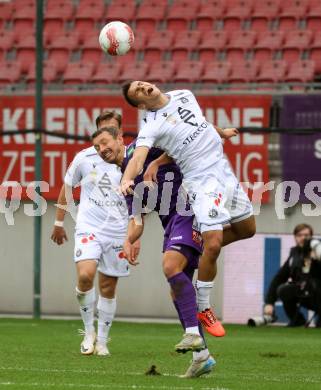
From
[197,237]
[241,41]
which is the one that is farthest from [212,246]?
[241,41]

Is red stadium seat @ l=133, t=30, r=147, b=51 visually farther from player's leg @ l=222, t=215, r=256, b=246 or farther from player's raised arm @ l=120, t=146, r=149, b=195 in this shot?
player's raised arm @ l=120, t=146, r=149, b=195

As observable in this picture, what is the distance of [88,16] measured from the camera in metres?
23.0

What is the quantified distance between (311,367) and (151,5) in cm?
Answer: 1406

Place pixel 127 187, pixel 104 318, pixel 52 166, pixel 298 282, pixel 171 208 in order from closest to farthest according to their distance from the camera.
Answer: pixel 127 187
pixel 171 208
pixel 104 318
pixel 298 282
pixel 52 166

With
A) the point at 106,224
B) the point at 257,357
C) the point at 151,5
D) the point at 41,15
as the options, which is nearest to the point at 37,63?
the point at 41,15

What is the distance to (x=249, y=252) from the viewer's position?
17922 millimetres

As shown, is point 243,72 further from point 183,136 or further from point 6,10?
point 183,136

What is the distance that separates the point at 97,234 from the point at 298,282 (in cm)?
574

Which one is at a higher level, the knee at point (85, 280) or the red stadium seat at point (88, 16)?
the red stadium seat at point (88, 16)

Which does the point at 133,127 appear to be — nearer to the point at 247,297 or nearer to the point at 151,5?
the point at 247,297

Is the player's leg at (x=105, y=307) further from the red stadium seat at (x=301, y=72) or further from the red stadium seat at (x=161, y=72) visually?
the red stadium seat at (x=161, y=72)

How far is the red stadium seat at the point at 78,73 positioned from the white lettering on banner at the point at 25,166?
110 inches

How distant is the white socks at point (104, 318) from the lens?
36.9 feet
